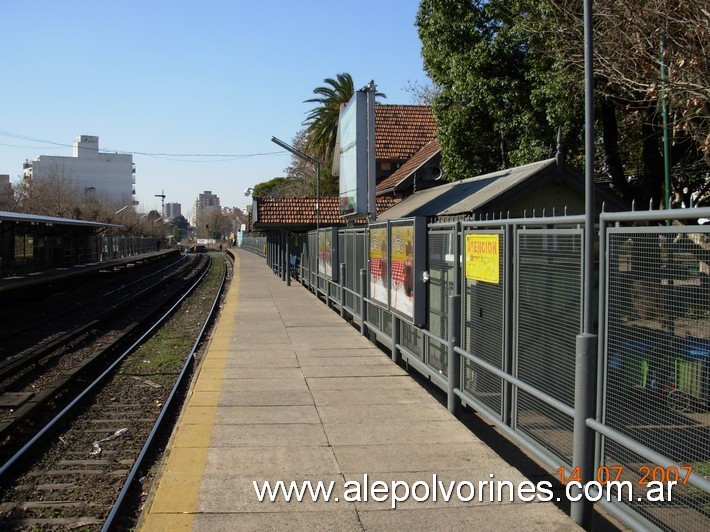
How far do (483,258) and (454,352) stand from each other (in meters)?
1.30

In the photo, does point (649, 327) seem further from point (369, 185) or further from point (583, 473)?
point (369, 185)

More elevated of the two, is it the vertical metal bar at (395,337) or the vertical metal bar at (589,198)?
the vertical metal bar at (589,198)

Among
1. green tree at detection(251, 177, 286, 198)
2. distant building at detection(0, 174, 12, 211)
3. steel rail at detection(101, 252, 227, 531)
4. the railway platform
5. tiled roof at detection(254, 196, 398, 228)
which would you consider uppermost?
green tree at detection(251, 177, 286, 198)

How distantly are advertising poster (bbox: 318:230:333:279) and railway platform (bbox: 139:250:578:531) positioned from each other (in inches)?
288

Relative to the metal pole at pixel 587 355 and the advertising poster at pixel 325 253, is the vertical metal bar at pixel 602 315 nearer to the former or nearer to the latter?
the metal pole at pixel 587 355

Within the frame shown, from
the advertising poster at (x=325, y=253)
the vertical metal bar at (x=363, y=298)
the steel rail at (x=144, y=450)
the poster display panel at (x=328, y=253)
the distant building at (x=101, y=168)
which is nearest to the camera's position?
the steel rail at (x=144, y=450)

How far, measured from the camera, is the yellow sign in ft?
20.8

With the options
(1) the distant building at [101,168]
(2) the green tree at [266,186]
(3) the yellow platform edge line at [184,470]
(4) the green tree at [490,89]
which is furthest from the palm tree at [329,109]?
(1) the distant building at [101,168]

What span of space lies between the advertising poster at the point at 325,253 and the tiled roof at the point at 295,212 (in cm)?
926

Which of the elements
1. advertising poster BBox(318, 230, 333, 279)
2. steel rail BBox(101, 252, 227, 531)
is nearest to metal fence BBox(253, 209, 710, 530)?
steel rail BBox(101, 252, 227, 531)

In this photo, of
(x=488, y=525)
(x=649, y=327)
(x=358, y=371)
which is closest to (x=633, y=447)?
(x=649, y=327)

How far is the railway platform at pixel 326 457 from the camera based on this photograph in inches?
188
